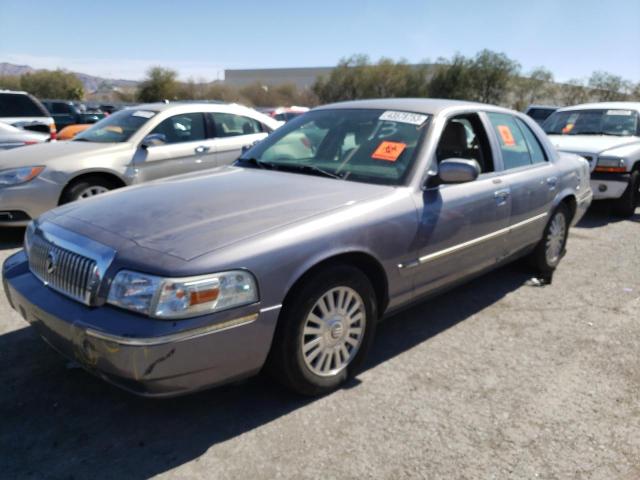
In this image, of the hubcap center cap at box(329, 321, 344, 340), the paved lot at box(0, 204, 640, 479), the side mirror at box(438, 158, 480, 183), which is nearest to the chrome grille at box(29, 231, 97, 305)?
the paved lot at box(0, 204, 640, 479)

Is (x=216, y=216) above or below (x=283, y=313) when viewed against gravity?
above

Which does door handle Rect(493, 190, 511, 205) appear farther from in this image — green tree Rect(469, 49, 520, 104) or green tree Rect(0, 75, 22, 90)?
green tree Rect(0, 75, 22, 90)

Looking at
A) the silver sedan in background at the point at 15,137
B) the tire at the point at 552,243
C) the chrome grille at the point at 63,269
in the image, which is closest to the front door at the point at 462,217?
the tire at the point at 552,243

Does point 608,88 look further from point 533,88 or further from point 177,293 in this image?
point 177,293

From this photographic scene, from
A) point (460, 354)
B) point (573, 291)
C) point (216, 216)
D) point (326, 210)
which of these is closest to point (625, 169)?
point (573, 291)

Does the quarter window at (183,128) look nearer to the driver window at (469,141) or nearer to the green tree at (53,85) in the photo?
the driver window at (469,141)

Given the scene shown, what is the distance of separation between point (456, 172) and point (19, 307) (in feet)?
8.62

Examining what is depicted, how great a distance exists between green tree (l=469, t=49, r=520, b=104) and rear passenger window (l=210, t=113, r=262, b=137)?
46.0m

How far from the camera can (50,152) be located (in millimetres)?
6027

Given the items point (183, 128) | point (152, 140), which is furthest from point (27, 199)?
point (183, 128)

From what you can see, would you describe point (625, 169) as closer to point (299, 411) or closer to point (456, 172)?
point (456, 172)

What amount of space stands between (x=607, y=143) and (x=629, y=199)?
3.03 ft

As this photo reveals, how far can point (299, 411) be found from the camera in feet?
9.25

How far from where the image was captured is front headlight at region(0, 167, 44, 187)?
5551 mm
